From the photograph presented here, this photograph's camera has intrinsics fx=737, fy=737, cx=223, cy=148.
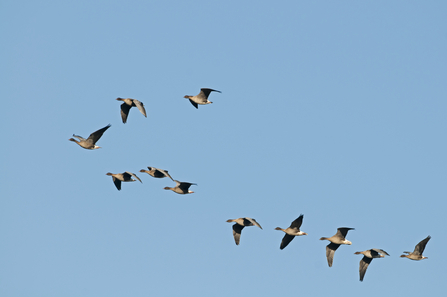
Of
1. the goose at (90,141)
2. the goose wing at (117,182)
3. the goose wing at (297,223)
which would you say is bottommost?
the goose wing at (297,223)

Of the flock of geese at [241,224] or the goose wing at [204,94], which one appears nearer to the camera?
the flock of geese at [241,224]

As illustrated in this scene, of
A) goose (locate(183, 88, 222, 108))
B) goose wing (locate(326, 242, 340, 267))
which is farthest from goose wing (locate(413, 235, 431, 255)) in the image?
goose (locate(183, 88, 222, 108))

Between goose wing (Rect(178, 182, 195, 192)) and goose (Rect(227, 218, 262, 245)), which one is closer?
goose (Rect(227, 218, 262, 245))

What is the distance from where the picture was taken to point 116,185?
137ft

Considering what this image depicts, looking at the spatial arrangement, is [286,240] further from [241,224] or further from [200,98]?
[200,98]

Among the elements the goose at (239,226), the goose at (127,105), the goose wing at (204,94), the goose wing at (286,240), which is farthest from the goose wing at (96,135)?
the goose wing at (286,240)

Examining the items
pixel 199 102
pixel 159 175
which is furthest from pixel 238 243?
pixel 199 102

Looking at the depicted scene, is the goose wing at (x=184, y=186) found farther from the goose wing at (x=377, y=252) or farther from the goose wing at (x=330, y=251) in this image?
the goose wing at (x=377, y=252)

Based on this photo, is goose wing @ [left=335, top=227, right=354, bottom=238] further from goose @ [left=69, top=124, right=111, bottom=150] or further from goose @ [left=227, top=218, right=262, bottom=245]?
goose @ [left=69, top=124, right=111, bottom=150]

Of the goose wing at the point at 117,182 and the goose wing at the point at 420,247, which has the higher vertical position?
the goose wing at the point at 117,182

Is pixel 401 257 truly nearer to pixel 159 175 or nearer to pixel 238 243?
pixel 238 243

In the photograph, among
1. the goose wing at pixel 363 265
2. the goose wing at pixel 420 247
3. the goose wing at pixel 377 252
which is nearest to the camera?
the goose wing at pixel 377 252

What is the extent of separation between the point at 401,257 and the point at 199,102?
48.1ft

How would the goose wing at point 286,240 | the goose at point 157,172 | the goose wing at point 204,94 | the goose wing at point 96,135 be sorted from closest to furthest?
the goose wing at point 96,135 → the goose at point 157,172 → the goose wing at point 286,240 → the goose wing at point 204,94
